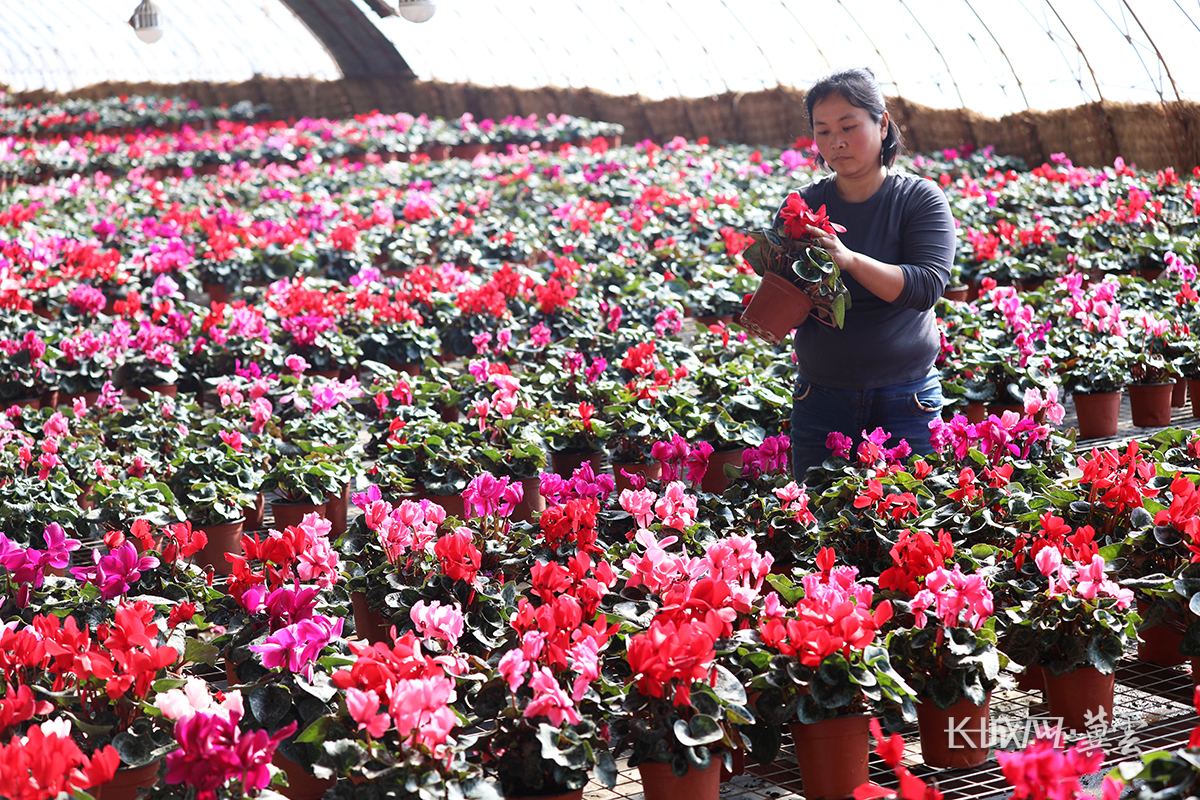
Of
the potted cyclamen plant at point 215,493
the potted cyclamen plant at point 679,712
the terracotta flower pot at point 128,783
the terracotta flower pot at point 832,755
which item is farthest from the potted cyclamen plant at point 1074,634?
the potted cyclamen plant at point 215,493

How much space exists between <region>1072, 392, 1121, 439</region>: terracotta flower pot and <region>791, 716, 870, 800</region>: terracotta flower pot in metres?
3.08

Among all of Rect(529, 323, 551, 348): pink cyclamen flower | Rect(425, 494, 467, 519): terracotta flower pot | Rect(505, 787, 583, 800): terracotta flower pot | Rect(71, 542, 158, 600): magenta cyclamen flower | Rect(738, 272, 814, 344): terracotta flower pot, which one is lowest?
Rect(505, 787, 583, 800): terracotta flower pot

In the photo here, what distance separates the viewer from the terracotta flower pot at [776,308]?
113 inches

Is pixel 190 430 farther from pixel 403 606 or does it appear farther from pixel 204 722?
pixel 204 722

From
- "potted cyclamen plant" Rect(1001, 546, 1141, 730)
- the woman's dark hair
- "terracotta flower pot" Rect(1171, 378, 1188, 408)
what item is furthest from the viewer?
"terracotta flower pot" Rect(1171, 378, 1188, 408)

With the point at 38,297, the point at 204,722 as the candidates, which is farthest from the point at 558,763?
the point at 38,297

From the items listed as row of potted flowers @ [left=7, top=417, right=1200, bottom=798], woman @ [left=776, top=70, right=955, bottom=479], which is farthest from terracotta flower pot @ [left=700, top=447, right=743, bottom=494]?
woman @ [left=776, top=70, right=955, bottom=479]

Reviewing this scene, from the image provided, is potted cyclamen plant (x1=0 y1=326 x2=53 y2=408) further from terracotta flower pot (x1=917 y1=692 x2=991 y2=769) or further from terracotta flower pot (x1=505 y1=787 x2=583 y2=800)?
terracotta flower pot (x1=917 y1=692 x2=991 y2=769)

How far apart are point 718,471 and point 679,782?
244cm

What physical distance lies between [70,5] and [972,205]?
21178mm

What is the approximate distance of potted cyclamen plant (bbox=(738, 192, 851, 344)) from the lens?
2736mm

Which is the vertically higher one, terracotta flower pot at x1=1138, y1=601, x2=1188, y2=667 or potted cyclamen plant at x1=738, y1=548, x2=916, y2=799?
potted cyclamen plant at x1=738, y1=548, x2=916, y2=799

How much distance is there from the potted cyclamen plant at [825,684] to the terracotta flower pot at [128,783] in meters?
1.20

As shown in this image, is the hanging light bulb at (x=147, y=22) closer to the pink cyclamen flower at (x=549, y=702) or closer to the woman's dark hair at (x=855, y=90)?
the woman's dark hair at (x=855, y=90)
